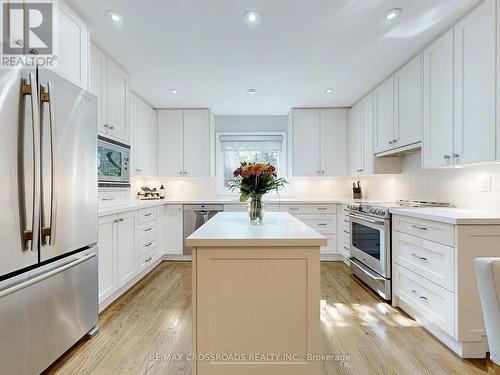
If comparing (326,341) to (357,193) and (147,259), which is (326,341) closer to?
(147,259)

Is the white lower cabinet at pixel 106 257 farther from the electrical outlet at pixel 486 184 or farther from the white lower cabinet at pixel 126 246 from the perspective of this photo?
the electrical outlet at pixel 486 184

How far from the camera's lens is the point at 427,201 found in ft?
9.34

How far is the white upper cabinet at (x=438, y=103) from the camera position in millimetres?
2146

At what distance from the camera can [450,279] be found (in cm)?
179

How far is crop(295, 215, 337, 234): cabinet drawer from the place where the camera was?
395 cm

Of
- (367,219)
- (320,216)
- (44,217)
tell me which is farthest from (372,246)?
(44,217)

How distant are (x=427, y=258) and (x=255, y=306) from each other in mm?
1559

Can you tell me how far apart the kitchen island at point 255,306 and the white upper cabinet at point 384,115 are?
2433mm

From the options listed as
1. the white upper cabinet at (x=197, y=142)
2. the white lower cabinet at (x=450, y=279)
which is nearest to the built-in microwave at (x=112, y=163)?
the white upper cabinet at (x=197, y=142)

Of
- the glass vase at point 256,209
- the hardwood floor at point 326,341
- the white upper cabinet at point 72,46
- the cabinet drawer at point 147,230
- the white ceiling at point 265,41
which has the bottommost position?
the hardwood floor at point 326,341

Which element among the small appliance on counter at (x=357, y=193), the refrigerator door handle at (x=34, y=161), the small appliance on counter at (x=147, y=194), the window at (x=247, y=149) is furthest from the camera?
the window at (x=247, y=149)

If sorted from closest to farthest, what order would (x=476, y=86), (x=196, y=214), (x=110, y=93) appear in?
(x=476, y=86) → (x=110, y=93) → (x=196, y=214)

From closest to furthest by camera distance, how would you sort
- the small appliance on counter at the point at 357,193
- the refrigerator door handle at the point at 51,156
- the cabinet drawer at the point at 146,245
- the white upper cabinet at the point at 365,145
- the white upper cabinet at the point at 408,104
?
1. the refrigerator door handle at the point at 51,156
2. the white upper cabinet at the point at 408,104
3. the cabinet drawer at the point at 146,245
4. the white upper cabinet at the point at 365,145
5. the small appliance on counter at the point at 357,193

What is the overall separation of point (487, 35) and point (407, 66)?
3.09 feet
